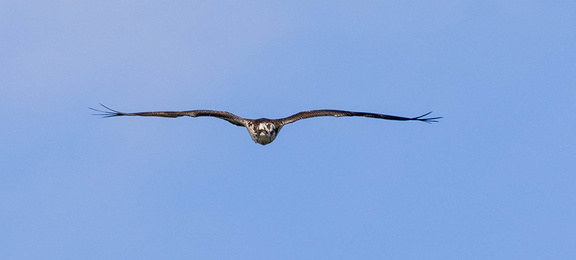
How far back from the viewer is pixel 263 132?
45375mm

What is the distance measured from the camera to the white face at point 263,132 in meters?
45.4

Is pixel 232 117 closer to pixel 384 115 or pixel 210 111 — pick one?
pixel 210 111

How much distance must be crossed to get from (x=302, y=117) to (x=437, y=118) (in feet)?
20.0

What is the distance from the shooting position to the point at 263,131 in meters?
45.3

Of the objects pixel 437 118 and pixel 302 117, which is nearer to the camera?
pixel 437 118

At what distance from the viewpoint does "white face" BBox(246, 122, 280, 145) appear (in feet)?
149

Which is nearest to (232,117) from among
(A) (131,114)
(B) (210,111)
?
(B) (210,111)

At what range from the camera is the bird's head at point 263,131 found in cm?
4541

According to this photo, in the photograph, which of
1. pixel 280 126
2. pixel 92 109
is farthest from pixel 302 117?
pixel 92 109

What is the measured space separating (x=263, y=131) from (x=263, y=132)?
1.9 inches

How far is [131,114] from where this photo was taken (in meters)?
44.1

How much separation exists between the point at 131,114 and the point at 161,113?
3.96 ft

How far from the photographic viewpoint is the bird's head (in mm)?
45406

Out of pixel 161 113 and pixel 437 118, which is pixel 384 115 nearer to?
pixel 437 118
